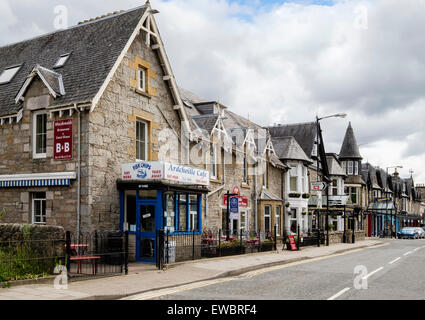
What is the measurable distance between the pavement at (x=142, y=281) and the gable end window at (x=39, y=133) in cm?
581

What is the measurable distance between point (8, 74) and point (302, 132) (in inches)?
1204

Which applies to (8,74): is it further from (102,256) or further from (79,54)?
(102,256)

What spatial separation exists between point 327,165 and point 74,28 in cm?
3374

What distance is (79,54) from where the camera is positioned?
1916 centimetres

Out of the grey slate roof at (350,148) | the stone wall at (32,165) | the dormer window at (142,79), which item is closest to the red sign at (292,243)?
the dormer window at (142,79)

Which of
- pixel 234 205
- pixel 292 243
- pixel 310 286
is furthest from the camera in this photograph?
pixel 292 243

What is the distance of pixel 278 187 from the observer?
3447cm

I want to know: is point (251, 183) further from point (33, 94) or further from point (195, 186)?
point (33, 94)

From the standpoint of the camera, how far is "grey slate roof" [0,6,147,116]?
17.3m

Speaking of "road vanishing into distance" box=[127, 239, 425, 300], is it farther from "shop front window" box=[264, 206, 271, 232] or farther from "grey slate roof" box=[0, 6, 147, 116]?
"shop front window" box=[264, 206, 271, 232]

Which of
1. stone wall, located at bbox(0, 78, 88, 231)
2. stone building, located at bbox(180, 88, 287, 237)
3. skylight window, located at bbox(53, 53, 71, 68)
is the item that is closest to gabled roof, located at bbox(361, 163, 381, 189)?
stone building, located at bbox(180, 88, 287, 237)

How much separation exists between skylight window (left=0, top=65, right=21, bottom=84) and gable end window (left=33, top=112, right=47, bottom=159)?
3781 mm

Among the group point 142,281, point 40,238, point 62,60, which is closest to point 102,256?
point 142,281
